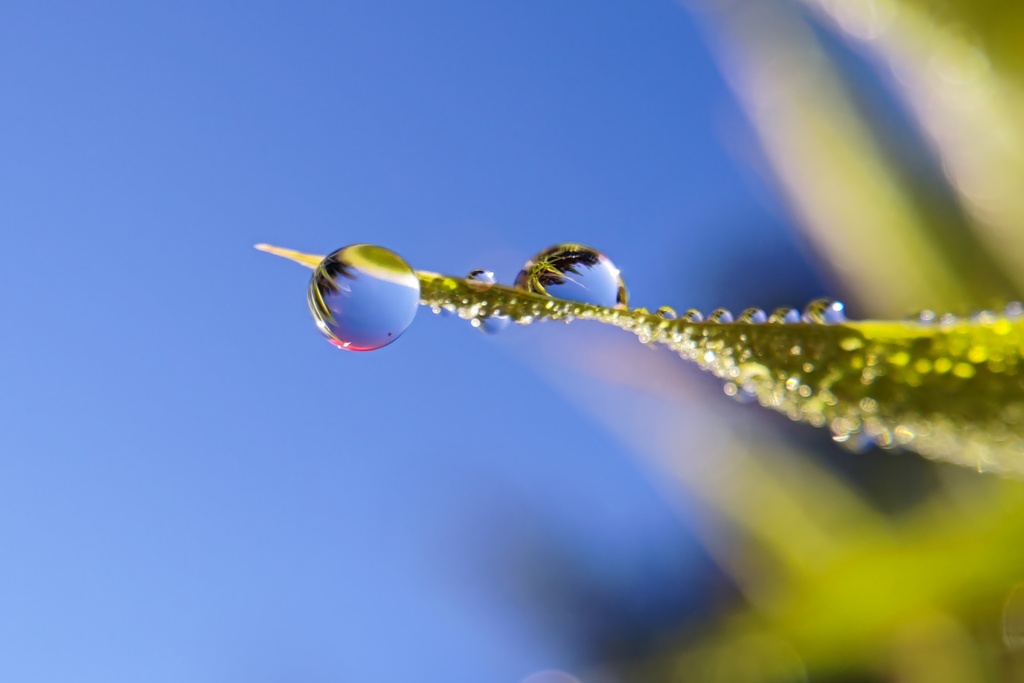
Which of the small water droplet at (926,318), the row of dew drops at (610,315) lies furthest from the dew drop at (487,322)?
the small water droplet at (926,318)

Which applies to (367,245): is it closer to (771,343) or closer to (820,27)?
(771,343)

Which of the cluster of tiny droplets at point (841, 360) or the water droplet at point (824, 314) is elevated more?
the water droplet at point (824, 314)

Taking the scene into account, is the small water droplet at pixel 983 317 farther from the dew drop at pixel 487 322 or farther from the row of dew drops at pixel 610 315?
the dew drop at pixel 487 322

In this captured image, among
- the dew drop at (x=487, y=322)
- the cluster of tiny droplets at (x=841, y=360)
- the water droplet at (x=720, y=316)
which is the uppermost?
the dew drop at (x=487, y=322)

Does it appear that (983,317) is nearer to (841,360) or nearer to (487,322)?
(841,360)

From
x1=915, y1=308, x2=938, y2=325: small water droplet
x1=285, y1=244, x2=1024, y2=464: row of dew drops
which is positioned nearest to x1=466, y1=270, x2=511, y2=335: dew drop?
x1=285, y1=244, x2=1024, y2=464: row of dew drops

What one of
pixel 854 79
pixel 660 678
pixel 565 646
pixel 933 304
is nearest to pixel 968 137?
pixel 933 304

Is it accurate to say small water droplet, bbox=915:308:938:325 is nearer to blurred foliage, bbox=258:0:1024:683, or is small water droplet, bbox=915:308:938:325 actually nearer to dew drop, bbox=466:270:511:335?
blurred foliage, bbox=258:0:1024:683

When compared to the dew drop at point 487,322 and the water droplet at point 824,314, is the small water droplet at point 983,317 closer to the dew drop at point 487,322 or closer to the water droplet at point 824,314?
the water droplet at point 824,314
